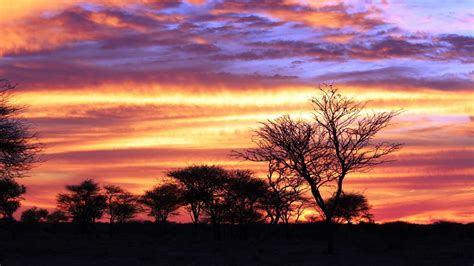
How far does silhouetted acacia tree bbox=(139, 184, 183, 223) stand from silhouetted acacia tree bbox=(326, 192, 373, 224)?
20.6 m

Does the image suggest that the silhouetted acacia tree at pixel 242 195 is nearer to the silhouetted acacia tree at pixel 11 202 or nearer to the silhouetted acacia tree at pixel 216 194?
the silhouetted acacia tree at pixel 216 194

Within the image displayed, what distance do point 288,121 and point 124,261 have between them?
44.4 ft

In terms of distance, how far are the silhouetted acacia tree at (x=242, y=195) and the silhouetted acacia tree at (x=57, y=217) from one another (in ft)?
116

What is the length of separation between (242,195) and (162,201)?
820 inches

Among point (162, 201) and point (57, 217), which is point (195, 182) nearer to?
point (162, 201)

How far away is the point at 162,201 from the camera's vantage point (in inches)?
3541

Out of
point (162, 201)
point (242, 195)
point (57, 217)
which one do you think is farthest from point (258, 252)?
point (57, 217)

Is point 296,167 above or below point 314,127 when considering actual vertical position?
below

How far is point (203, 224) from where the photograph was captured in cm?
9244

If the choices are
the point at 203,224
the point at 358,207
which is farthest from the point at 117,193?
the point at 358,207

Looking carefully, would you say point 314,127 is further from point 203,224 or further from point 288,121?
point 203,224

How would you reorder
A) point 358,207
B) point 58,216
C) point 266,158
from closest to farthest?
point 266,158 → point 358,207 → point 58,216

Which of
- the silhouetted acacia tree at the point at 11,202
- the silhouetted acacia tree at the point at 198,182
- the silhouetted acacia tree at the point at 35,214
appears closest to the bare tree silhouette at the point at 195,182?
the silhouetted acacia tree at the point at 198,182

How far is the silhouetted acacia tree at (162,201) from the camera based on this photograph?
8693cm
